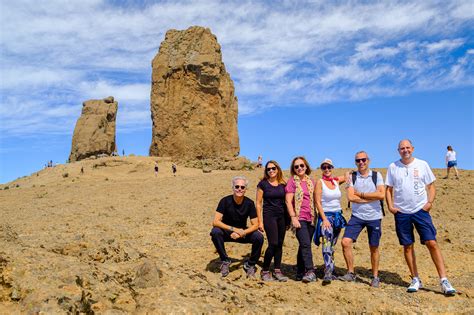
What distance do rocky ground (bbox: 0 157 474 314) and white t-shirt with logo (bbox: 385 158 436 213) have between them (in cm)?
119

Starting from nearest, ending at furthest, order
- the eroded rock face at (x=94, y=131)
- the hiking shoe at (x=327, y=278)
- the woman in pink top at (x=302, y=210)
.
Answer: the hiking shoe at (x=327, y=278) → the woman in pink top at (x=302, y=210) → the eroded rock face at (x=94, y=131)

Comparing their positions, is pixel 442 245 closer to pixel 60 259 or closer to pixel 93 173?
pixel 60 259

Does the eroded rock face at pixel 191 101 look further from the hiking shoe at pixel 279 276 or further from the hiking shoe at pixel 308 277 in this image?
the hiking shoe at pixel 308 277

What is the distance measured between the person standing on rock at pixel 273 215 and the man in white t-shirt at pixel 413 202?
1.54 m

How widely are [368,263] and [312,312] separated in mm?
2835

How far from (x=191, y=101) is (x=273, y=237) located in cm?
2642

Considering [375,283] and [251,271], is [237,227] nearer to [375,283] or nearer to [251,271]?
[251,271]

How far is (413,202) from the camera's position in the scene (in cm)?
579

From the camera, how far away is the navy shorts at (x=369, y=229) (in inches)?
235

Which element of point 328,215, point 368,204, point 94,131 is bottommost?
point 328,215

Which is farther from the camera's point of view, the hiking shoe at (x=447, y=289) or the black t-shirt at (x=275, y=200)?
the black t-shirt at (x=275, y=200)

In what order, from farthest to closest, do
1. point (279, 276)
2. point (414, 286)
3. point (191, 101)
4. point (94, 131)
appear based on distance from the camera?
point (94, 131) → point (191, 101) → point (279, 276) → point (414, 286)

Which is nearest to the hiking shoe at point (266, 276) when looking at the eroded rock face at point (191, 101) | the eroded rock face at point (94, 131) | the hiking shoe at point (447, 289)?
the hiking shoe at point (447, 289)

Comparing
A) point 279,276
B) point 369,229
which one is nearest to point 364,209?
point 369,229
